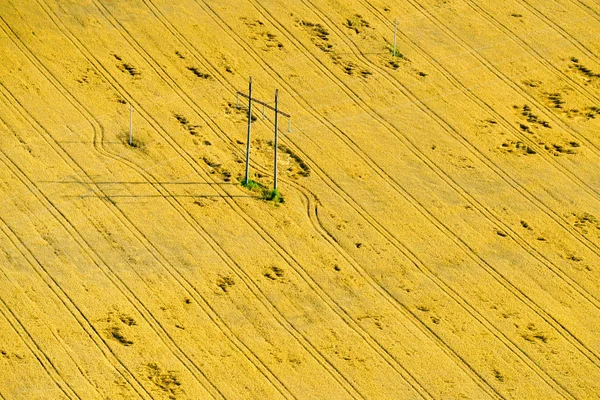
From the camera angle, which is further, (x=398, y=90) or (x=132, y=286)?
(x=398, y=90)

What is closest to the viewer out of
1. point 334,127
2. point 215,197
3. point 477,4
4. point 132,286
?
point 132,286

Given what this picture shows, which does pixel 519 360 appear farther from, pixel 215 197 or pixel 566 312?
pixel 215 197

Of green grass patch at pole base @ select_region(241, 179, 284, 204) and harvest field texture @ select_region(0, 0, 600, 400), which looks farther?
green grass patch at pole base @ select_region(241, 179, 284, 204)

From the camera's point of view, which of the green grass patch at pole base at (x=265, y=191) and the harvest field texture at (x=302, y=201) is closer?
the harvest field texture at (x=302, y=201)

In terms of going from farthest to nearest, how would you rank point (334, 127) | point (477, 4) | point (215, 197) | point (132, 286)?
point (477, 4), point (334, 127), point (215, 197), point (132, 286)

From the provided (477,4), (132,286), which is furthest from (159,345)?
(477,4)

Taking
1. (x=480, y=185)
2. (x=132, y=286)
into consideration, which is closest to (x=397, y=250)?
(x=480, y=185)

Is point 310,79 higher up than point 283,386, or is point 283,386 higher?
point 310,79
